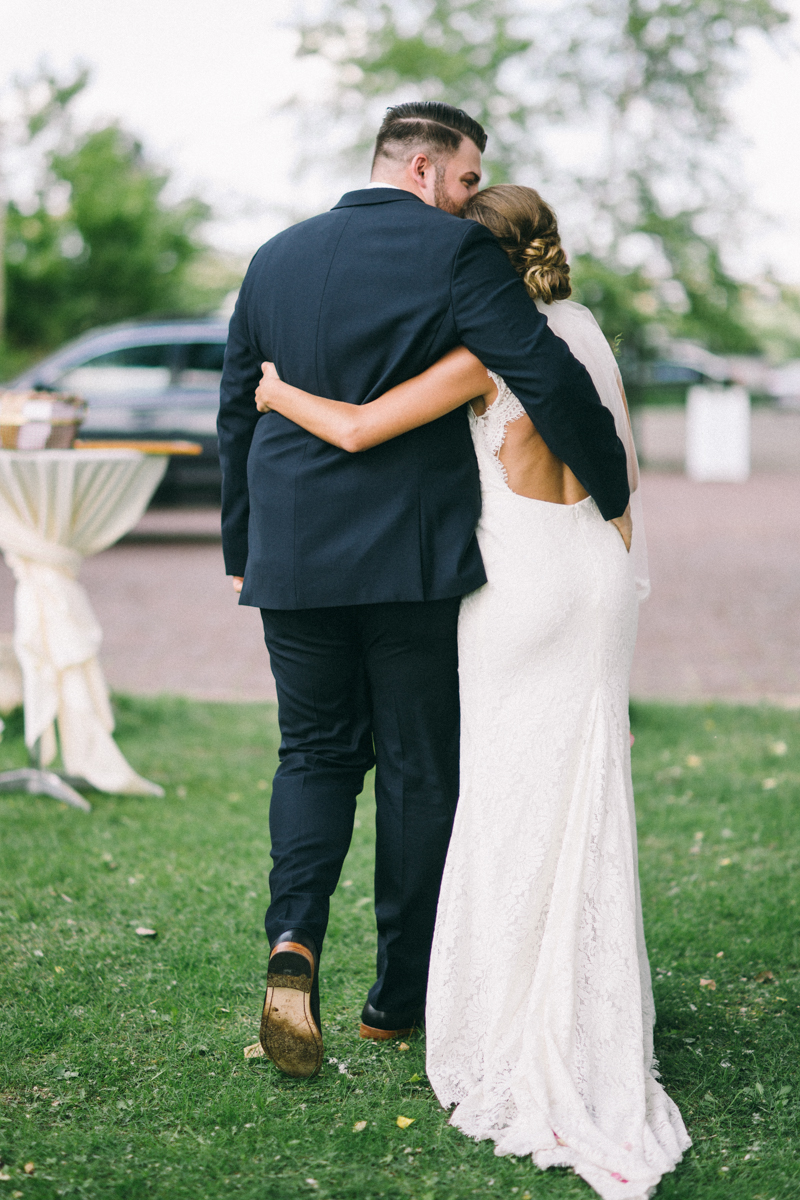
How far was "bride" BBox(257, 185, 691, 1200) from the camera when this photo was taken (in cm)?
240

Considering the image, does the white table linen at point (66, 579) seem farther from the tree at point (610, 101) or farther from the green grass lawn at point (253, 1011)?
the tree at point (610, 101)

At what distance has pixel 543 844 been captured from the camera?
246 cm

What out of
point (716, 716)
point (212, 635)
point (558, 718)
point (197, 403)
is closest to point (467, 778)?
point (558, 718)

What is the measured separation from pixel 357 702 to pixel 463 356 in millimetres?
794

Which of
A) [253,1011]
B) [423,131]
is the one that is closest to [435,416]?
[423,131]

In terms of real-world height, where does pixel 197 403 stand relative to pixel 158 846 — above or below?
above

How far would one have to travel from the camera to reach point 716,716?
19.4 feet

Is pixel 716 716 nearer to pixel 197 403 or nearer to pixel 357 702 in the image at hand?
pixel 357 702

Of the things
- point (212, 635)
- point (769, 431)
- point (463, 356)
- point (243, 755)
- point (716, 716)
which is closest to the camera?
point (463, 356)

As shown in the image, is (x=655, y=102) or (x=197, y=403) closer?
(x=197, y=403)

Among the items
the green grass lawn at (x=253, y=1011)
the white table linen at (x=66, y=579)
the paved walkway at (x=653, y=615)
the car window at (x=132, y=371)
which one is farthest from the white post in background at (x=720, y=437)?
the white table linen at (x=66, y=579)

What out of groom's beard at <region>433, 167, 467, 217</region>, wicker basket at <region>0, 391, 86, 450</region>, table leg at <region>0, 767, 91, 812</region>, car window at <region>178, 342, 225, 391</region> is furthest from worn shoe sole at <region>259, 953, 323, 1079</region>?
car window at <region>178, 342, 225, 391</region>

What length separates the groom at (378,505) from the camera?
2.37m

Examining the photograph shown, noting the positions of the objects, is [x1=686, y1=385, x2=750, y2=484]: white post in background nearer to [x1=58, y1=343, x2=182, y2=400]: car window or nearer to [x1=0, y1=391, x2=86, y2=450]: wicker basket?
[x1=58, y1=343, x2=182, y2=400]: car window
